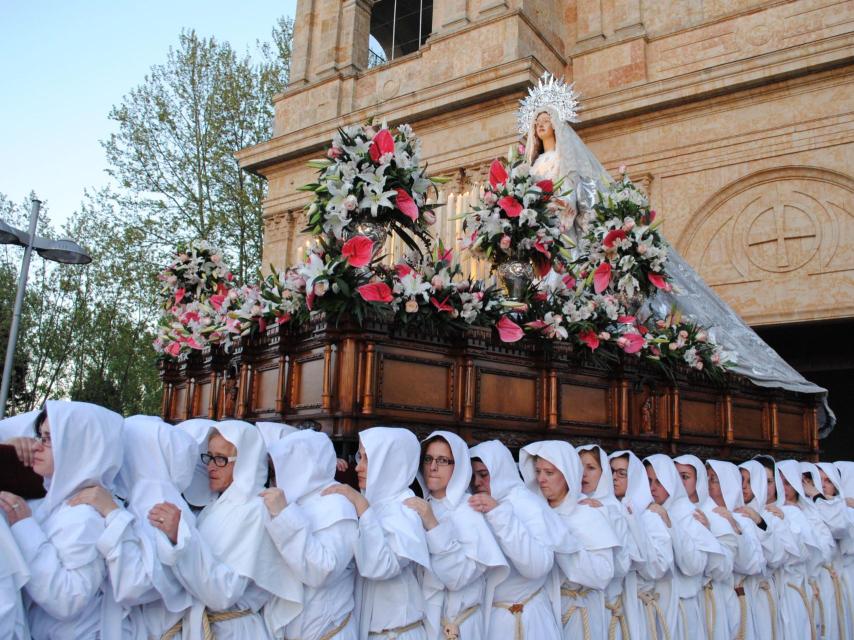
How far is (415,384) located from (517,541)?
4.31 ft

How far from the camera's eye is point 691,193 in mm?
13430

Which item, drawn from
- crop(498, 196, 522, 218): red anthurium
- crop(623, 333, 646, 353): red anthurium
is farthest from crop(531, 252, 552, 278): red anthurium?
crop(623, 333, 646, 353): red anthurium

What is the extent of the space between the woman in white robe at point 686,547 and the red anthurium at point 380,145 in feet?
9.44

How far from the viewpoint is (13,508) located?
→ 2.79 metres

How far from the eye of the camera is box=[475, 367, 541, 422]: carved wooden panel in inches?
203

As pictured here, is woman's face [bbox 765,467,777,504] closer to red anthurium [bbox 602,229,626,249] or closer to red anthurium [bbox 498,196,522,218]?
red anthurium [bbox 602,229,626,249]

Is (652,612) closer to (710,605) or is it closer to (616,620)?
(616,620)

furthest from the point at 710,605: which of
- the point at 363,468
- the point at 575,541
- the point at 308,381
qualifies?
the point at 308,381

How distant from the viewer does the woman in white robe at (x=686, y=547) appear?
196 inches

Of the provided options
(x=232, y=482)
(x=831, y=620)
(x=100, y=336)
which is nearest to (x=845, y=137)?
(x=831, y=620)

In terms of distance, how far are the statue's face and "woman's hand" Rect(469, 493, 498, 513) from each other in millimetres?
5359

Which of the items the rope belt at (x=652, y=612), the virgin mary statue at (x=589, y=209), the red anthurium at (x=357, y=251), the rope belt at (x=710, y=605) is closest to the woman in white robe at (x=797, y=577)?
the rope belt at (x=710, y=605)

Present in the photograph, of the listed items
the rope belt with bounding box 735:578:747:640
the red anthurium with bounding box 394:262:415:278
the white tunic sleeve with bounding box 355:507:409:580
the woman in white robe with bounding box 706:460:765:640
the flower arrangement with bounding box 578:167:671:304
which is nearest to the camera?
the white tunic sleeve with bounding box 355:507:409:580

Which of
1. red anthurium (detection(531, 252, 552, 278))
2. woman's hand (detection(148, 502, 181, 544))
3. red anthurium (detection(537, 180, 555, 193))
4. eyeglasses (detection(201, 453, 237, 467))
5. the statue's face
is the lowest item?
woman's hand (detection(148, 502, 181, 544))
